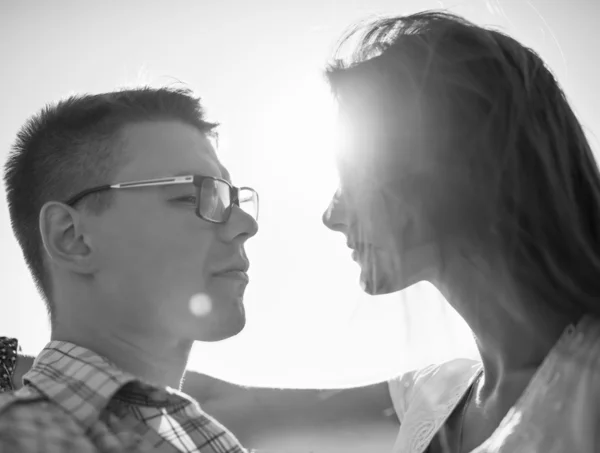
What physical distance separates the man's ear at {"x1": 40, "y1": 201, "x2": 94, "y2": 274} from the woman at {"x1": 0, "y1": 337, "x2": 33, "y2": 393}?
630mm

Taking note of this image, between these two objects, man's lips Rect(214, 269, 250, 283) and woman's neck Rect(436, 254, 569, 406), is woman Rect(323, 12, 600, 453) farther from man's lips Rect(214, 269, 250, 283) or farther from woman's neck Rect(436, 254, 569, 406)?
man's lips Rect(214, 269, 250, 283)

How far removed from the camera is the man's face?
105 inches

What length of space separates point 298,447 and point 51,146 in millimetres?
2197

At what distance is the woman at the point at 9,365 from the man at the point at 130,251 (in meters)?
0.36

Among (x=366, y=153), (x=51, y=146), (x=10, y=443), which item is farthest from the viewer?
(x=51, y=146)

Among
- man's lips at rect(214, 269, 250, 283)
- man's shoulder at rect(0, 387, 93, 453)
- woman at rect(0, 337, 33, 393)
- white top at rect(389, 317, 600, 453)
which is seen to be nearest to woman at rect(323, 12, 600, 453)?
white top at rect(389, 317, 600, 453)

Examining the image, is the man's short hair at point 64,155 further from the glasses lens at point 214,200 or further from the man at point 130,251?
the glasses lens at point 214,200

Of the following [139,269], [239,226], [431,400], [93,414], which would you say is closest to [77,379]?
[93,414]

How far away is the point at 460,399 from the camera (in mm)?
2402

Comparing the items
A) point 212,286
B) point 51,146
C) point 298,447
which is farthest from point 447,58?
point 298,447

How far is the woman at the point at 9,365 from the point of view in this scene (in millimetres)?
2906

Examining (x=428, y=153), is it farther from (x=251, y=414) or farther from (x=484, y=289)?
(x=251, y=414)

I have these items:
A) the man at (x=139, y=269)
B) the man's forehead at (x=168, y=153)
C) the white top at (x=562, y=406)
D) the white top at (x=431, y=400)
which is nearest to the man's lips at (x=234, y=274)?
the man at (x=139, y=269)

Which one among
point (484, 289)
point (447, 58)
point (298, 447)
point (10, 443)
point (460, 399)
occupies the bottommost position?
point (298, 447)
